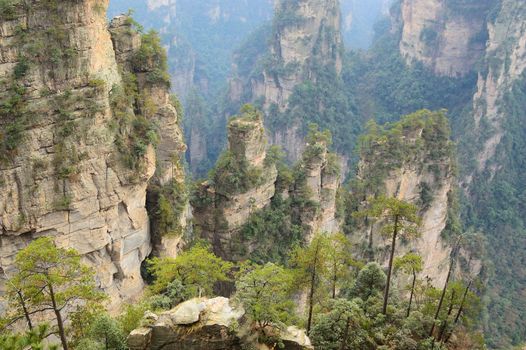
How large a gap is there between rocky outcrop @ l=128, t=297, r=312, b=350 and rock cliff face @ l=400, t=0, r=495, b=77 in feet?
235

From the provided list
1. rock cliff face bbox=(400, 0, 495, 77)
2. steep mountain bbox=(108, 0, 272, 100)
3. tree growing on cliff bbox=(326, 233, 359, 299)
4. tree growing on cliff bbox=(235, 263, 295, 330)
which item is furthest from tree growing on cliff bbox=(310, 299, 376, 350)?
steep mountain bbox=(108, 0, 272, 100)

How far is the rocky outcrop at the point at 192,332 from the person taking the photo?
45.9ft

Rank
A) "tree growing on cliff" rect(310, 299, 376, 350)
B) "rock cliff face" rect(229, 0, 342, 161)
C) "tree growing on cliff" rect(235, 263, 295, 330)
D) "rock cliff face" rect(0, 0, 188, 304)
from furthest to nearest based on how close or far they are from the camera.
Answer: "rock cliff face" rect(229, 0, 342, 161), "rock cliff face" rect(0, 0, 188, 304), "tree growing on cliff" rect(310, 299, 376, 350), "tree growing on cliff" rect(235, 263, 295, 330)

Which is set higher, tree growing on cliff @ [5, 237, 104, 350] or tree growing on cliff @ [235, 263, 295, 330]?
tree growing on cliff @ [5, 237, 104, 350]

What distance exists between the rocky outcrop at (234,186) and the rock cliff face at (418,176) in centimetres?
997

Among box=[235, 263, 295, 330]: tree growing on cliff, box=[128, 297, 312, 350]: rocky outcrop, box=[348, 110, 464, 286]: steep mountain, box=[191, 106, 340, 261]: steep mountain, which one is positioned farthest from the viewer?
box=[348, 110, 464, 286]: steep mountain

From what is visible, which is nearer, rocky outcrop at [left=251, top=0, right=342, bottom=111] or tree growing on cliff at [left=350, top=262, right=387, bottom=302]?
tree growing on cliff at [left=350, top=262, right=387, bottom=302]

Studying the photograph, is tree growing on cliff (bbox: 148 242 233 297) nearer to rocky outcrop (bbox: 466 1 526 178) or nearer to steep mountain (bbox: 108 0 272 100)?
rocky outcrop (bbox: 466 1 526 178)

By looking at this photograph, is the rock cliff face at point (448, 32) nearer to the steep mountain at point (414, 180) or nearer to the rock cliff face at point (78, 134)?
the steep mountain at point (414, 180)

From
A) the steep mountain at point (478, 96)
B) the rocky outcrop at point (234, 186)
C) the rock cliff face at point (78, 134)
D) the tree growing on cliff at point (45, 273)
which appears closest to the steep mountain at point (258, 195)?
the rocky outcrop at point (234, 186)

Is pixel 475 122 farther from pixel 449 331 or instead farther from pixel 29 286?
pixel 29 286

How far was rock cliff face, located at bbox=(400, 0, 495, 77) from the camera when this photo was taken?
76000 millimetres

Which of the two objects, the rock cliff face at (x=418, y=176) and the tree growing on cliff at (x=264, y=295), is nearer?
the tree growing on cliff at (x=264, y=295)

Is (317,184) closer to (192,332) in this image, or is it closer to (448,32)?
(192,332)
